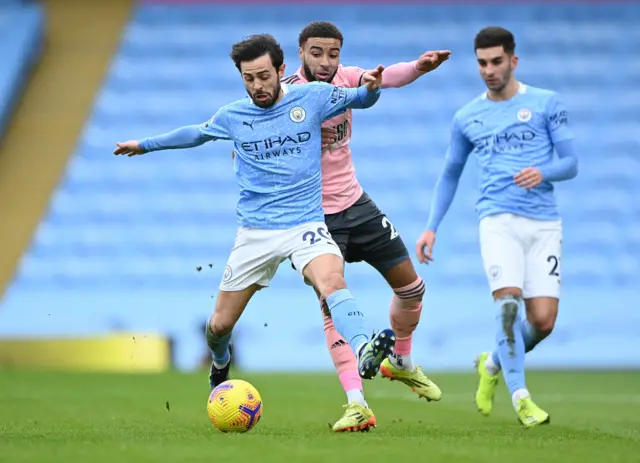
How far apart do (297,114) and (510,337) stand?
6.56 feet

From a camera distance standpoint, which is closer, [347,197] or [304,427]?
[304,427]

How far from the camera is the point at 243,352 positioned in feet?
67.1

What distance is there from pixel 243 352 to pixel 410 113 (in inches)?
242

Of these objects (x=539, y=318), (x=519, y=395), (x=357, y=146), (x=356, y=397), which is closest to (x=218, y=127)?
(x=356, y=397)

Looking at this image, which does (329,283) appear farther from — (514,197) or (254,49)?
(514,197)

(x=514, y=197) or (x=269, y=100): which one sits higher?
(x=269, y=100)

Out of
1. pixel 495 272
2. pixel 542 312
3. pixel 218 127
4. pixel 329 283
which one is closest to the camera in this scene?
pixel 329 283

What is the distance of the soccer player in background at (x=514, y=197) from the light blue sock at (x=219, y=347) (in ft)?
4.62

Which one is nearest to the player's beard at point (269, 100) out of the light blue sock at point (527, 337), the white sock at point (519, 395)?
the white sock at point (519, 395)

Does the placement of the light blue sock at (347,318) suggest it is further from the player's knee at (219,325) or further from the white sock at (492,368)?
the white sock at (492,368)

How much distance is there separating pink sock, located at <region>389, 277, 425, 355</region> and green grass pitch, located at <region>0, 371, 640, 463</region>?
1.65 ft

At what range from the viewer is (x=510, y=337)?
24.1 ft

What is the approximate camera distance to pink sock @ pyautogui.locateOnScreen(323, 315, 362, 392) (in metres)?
6.39

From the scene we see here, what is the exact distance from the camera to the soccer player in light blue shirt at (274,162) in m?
6.43
